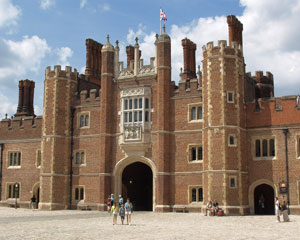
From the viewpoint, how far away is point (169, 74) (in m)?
34.3

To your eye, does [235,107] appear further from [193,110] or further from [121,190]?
[121,190]

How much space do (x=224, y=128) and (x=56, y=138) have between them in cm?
1420

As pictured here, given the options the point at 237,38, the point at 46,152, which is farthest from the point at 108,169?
the point at 237,38

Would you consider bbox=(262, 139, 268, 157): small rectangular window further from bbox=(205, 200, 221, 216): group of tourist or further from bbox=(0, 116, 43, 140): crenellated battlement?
bbox=(0, 116, 43, 140): crenellated battlement

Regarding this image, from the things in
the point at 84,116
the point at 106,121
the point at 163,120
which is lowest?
the point at 163,120

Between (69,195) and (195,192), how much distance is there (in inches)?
424

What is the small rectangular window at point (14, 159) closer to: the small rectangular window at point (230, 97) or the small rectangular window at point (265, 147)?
the small rectangular window at point (230, 97)

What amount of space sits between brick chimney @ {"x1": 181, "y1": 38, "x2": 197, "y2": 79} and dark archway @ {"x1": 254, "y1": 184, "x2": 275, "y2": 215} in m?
12.0

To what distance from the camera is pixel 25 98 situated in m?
46.6

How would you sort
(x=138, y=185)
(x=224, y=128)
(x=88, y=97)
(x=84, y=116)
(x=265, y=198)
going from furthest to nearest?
(x=138, y=185)
(x=88, y=97)
(x=84, y=116)
(x=265, y=198)
(x=224, y=128)

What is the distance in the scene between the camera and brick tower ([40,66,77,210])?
36.1 metres

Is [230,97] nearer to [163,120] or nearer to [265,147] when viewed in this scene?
[265,147]

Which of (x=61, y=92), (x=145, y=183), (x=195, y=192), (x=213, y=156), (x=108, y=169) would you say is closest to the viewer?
(x=213, y=156)

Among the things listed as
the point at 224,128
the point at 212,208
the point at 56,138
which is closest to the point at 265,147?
the point at 224,128
